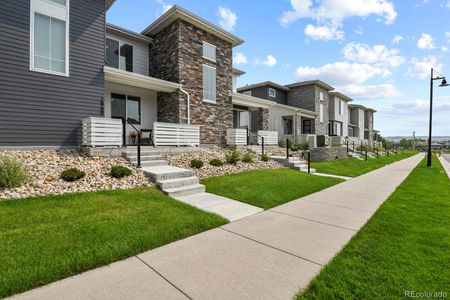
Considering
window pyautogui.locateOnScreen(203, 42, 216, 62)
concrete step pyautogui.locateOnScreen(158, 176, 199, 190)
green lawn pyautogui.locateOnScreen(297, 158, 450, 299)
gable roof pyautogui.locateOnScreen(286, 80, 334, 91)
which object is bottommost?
green lawn pyautogui.locateOnScreen(297, 158, 450, 299)

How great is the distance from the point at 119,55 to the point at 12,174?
9.08 metres

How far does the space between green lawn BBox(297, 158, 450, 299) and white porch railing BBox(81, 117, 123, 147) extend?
27.9 ft

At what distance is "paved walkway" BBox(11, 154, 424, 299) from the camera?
2.52m

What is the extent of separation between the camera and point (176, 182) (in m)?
6.94

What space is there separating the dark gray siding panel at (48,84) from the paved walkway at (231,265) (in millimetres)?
7801

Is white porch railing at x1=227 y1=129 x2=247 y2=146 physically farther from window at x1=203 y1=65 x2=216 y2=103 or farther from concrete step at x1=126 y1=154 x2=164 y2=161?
concrete step at x1=126 y1=154 x2=164 y2=161

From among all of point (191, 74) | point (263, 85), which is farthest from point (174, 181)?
point (263, 85)

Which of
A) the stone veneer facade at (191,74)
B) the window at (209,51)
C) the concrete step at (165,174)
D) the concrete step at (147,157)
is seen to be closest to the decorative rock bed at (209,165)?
the concrete step at (147,157)

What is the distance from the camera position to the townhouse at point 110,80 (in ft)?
26.7

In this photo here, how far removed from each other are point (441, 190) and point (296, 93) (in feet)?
64.5

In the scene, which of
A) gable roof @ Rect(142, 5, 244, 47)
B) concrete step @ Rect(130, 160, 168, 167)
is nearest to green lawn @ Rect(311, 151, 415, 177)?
concrete step @ Rect(130, 160, 168, 167)

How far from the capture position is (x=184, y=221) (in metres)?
4.54

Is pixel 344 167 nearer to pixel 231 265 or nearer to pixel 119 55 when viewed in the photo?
pixel 231 265

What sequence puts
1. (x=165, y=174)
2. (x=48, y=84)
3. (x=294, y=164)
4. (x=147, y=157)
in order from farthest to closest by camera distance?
(x=294, y=164) → (x=147, y=157) → (x=48, y=84) → (x=165, y=174)
